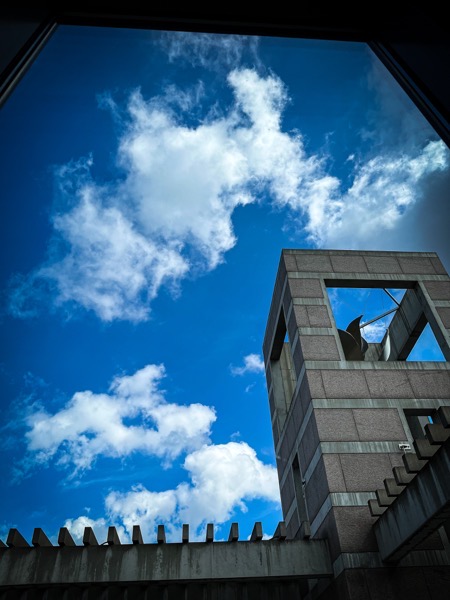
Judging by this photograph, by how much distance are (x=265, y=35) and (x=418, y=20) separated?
1.36m

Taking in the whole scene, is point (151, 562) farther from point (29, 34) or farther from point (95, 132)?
point (29, 34)

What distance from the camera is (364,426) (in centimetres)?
1114

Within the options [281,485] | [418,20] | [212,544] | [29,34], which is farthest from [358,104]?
[281,485]

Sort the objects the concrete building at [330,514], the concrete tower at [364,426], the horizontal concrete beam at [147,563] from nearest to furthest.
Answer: the concrete tower at [364,426] < the concrete building at [330,514] < the horizontal concrete beam at [147,563]

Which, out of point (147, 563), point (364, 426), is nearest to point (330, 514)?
point (364, 426)

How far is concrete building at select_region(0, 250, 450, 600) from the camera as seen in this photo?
820cm

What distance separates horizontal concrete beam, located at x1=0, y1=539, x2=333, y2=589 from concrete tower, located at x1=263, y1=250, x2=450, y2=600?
3.86ft

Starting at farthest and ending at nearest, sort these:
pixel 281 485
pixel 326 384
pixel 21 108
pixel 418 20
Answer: pixel 281 485 < pixel 326 384 < pixel 21 108 < pixel 418 20

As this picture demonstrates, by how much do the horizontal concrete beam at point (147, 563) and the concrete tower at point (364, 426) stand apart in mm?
1176

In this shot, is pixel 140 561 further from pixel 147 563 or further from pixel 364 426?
pixel 364 426

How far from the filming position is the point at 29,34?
2734 mm

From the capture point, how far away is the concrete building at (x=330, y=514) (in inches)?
323

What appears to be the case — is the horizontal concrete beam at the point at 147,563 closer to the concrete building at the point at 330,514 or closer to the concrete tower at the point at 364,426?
the concrete building at the point at 330,514

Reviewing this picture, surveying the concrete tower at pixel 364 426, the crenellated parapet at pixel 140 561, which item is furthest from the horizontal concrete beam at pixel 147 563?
Result: the concrete tower at pixel 364 426
